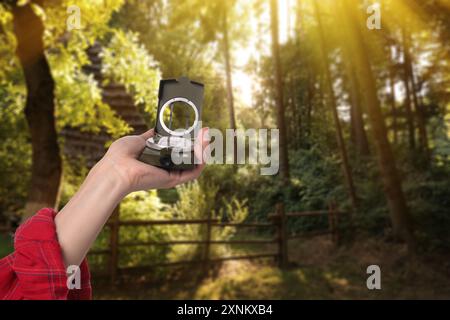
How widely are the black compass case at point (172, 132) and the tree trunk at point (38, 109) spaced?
3.75 meters

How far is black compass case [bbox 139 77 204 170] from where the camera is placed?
84 centimetres

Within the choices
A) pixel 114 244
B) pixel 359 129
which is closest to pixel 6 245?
pixel 114 244

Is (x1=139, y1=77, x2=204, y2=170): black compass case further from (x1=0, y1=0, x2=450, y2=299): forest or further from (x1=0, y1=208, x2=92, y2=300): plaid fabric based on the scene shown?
(x1=0, y1=0, x2=450, y2=299): forest

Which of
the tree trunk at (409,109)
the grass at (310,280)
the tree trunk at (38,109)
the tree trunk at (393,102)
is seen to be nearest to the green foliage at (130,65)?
the tree trunk at (38,109)

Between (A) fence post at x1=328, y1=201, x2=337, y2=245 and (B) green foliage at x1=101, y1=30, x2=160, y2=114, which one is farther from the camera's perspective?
(A) fence post at x1=328, y1=201, x2=337, y2=245

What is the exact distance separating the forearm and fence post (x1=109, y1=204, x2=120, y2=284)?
5.72 m

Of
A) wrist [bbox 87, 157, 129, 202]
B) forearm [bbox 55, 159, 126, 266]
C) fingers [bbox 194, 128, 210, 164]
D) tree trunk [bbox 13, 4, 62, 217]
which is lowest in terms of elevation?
forearm [bbox 55, 159, 126, 266]

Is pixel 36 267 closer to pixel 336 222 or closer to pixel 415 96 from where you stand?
pixel 336 222

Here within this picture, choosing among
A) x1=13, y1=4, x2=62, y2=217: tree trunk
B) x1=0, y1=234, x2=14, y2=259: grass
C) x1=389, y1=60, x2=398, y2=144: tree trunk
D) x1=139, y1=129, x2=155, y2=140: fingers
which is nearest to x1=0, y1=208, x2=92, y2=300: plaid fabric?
x1=139, y1=129, x2=155, y2=140: fingers

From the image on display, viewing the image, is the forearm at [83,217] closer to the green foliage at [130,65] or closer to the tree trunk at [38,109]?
the tree trunk at [38,109]

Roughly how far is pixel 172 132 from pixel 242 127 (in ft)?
14.5

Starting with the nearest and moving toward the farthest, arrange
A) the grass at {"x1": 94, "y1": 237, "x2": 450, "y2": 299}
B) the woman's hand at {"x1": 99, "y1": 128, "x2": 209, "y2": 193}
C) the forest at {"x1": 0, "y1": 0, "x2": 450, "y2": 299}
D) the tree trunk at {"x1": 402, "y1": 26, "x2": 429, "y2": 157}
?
1. the woman's hand at {"x1": 99, "y1": 128, "x2": 209, "y2": 193}
2. the forest at {"x1": 0, "y1": 0, "x2": 450, "y2": 299}
3. the grass at {"x1": 94, "y1": 237, "x2": 450, "y2": 299}
4. the tree trunk at {"x1": 402, "y1": 26, "x2": 429, "y2": 157}

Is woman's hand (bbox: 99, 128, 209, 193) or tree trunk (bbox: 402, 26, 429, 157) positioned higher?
tree trunk (bbox: 402, 26, 429, 157)

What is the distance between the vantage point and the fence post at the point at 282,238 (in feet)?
26.3
